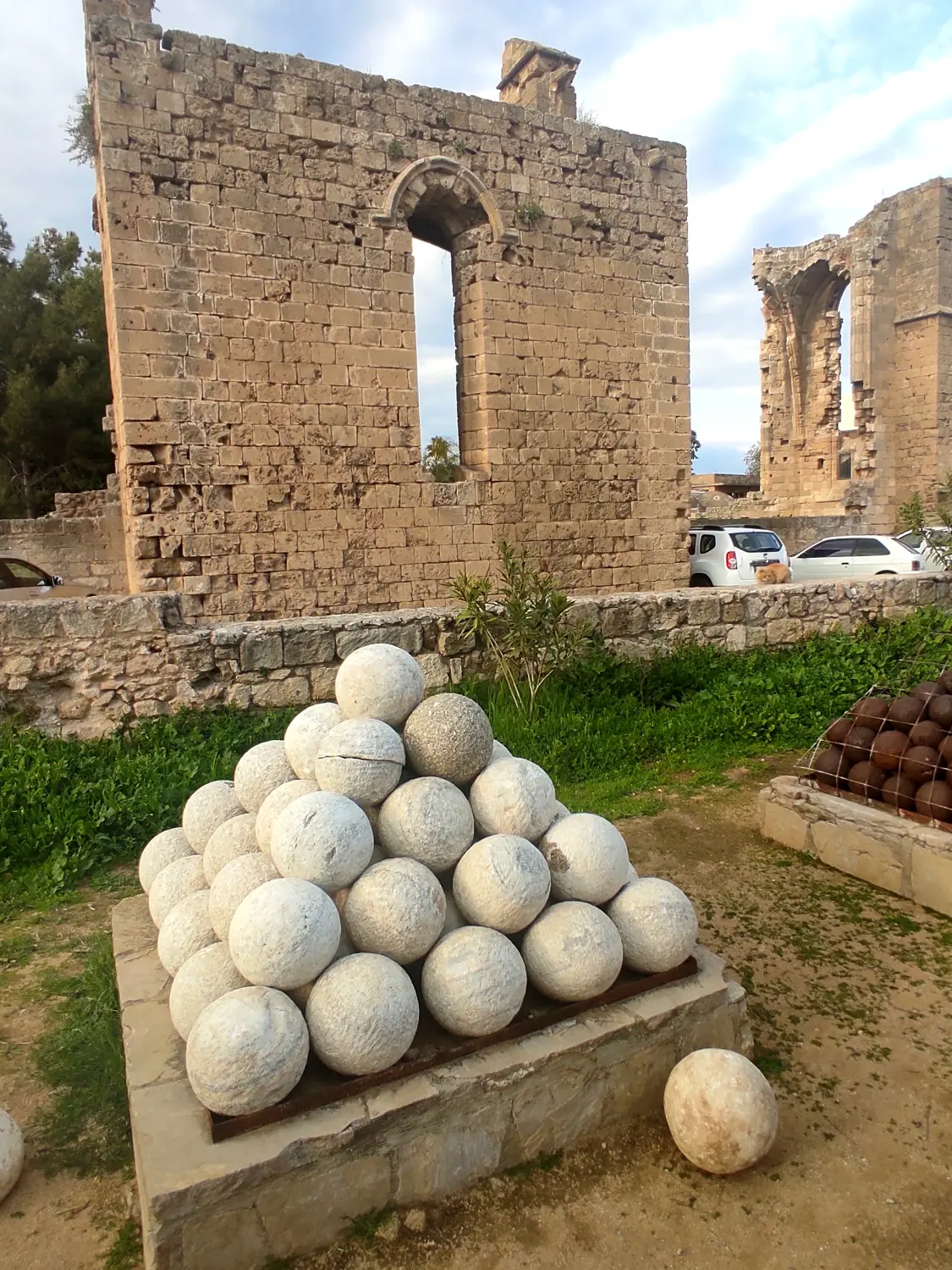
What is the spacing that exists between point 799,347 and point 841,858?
76.3ft

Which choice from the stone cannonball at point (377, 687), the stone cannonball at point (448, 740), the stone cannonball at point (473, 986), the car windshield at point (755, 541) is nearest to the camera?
the stone cannonball at point (473, 986)

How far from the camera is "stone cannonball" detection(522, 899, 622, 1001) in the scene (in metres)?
2.51

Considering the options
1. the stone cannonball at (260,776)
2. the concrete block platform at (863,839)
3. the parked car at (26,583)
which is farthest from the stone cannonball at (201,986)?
the parked car at (26,583)

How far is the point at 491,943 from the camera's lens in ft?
7.96

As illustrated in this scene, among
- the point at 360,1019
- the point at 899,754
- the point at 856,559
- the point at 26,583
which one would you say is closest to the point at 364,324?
the point at 26,583

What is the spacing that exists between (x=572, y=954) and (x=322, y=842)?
0.81 meters

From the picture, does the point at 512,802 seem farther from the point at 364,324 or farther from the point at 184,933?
the point at 364,324

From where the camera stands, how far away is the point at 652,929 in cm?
269

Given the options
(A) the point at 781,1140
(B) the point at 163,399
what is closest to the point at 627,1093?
(A) the point at 781,1140

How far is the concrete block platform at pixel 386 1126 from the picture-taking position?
201cm

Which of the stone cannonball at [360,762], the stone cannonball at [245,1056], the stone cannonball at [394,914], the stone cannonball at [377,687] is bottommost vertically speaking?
the stone cannonball at [245,1056]

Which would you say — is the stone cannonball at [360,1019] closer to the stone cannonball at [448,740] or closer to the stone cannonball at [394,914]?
the stone cannonball at [394,914]

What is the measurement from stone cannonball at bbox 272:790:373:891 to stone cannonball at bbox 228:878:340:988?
0.10m

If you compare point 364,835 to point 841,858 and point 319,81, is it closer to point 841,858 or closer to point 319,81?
point 841,858
